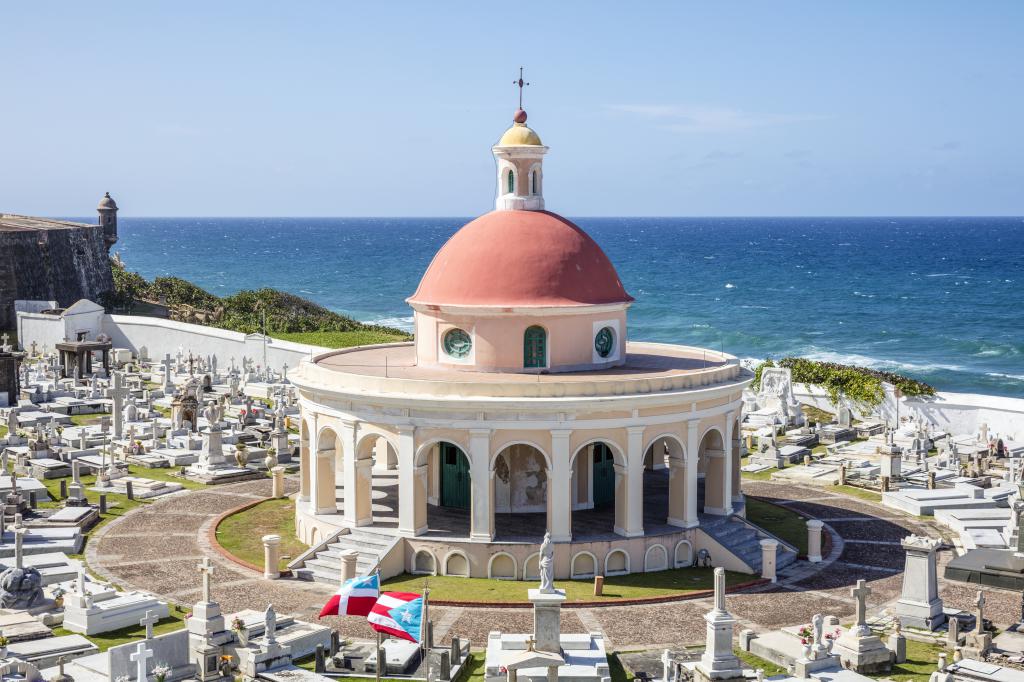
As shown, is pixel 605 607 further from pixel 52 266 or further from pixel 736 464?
pixel 52 266

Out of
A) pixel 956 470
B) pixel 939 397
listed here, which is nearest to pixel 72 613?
pixel 956 470

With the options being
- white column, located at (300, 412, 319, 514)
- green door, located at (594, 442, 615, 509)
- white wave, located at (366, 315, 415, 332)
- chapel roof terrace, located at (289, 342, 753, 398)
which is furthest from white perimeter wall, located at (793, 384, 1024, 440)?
white wave, located at (366, 315, 415, 332)

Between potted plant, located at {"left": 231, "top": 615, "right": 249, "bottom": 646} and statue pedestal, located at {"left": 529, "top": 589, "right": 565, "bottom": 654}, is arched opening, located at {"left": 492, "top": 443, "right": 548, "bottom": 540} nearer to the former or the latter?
potted plant, located at {"left": 231, "top": 615, "right": 249, "bottom": 646}

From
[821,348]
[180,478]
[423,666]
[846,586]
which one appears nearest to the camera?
[423,666]

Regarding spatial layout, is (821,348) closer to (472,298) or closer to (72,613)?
(472,298)

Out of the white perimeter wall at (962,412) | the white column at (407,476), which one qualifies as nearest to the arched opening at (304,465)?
the white column at (407,476)

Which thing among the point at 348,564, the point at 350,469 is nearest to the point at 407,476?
the point at 350,469
